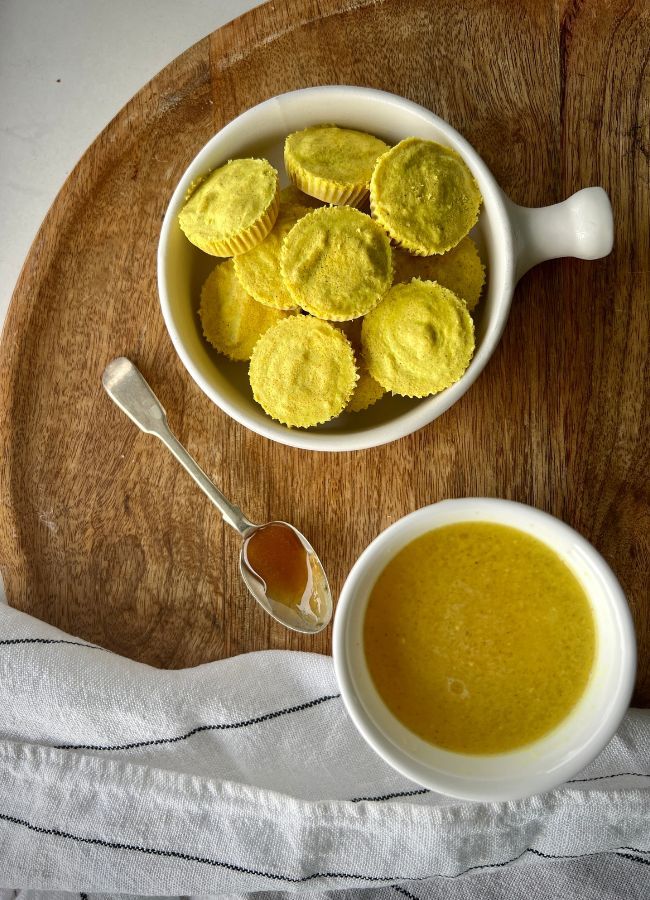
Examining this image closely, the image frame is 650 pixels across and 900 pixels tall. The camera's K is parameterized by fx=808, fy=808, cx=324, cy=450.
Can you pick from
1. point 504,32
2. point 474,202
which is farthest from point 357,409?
point 504,32

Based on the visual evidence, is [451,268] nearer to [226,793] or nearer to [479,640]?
[479,640]

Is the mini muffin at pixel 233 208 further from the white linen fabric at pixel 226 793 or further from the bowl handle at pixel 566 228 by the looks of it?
the white linen fabric at pixel 226 793

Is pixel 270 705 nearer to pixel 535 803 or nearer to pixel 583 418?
pixel 535 803

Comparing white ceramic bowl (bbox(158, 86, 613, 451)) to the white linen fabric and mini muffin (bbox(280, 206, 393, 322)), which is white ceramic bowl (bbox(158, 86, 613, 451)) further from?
the white linen fabric

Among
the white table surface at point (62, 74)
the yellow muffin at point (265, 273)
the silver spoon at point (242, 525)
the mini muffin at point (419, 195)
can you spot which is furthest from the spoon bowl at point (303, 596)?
the white table surface at point (62, 74)

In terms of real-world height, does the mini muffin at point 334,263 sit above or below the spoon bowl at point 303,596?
above

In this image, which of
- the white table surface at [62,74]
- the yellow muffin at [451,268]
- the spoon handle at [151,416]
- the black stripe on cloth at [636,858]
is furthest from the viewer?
the white table surface at [62,74]
